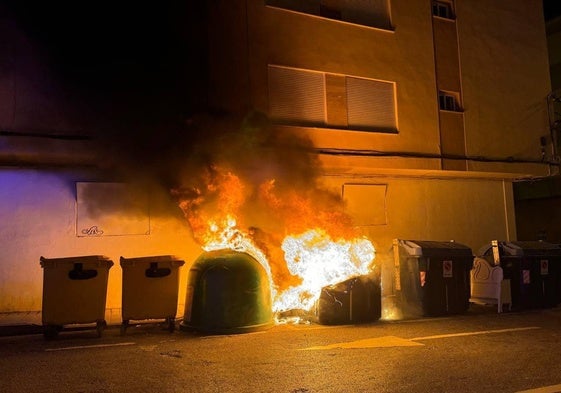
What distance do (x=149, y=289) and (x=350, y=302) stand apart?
3.24m

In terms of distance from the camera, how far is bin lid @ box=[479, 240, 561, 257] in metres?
10.1

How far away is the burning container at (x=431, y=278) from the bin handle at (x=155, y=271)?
440cm

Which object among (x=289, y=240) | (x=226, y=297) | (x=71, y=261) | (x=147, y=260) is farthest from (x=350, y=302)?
(x=71, y=261)

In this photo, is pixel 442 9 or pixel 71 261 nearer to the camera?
pixel 71 261

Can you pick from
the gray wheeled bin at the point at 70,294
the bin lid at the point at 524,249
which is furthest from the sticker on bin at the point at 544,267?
the gray wheeled bin at the point at 70,294

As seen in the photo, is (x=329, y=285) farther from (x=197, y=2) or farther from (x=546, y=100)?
(x=546, y=100)

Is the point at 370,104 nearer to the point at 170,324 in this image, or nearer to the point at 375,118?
the point at 375,118

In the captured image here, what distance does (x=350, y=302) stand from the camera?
8375mm

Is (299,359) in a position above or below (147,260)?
below

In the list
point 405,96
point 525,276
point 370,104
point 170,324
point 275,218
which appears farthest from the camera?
point 405,96

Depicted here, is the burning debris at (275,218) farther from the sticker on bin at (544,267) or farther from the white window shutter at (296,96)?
the sticker on bin at (544,267)

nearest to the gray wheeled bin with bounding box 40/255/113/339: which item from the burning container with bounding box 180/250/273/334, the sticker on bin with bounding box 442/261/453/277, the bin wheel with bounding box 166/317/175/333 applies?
the bin wheel with bounding box 166/317/175/333

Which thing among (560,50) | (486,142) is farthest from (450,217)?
(560,50)

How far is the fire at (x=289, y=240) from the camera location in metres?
8.98
